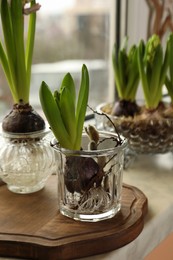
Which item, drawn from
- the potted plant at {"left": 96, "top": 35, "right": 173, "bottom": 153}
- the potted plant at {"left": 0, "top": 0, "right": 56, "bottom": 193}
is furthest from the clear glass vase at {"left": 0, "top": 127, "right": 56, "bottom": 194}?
the potted plant at {"left": 96, "top": 35, "right": 173, "bottom": 153}

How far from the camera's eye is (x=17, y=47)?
2.56ft

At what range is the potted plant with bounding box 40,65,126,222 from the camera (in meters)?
0.71

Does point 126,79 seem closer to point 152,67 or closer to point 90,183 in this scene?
point 152,67

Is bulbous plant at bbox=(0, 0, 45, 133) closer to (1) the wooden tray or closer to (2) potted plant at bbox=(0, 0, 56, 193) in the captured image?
(2) potted plant at bbox=(0, 0, 56, 193)

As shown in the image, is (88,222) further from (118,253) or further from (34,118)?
(34,118)

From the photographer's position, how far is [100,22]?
4.45 feet

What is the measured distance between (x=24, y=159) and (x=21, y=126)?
0.06 metres

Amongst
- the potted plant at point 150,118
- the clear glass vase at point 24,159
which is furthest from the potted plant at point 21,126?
the potted plant at point 150,118

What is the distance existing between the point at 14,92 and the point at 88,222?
0.84 feet

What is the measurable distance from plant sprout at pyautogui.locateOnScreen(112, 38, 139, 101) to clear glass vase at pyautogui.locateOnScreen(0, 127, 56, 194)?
0.94 feet

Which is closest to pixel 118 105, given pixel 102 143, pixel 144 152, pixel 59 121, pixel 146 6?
pixel 144 152

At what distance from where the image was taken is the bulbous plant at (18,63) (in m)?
0.76

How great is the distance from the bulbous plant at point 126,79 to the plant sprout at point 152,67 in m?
0.03

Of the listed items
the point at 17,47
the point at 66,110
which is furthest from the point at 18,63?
the point at 66,110
